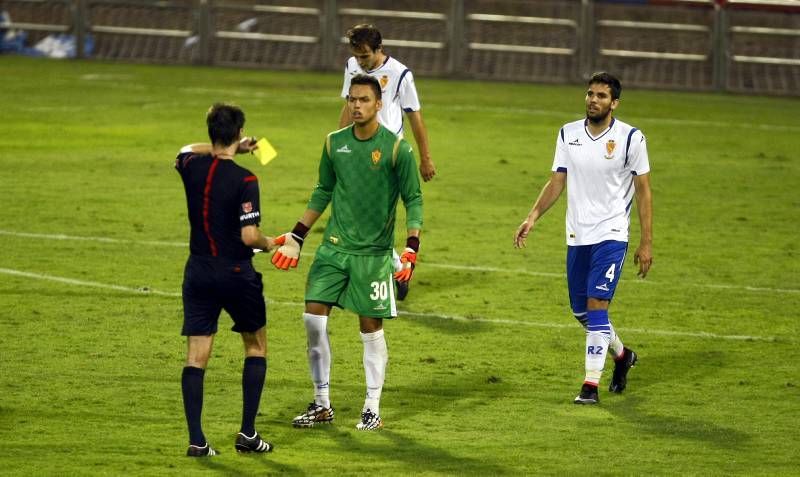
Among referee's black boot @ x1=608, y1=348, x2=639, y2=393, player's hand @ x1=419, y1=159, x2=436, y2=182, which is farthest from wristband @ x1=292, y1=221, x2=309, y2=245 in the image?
player's hand @ x1=419, y1=159, x2=436, y2=182

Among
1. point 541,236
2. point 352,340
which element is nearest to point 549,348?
point 352,340

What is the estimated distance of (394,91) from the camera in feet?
47.2

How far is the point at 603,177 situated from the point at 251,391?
10.4 feet

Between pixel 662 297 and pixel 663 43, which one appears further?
pixel 663 43

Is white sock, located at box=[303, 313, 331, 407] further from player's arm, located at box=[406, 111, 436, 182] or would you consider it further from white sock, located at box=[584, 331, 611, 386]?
player's arm, located at box=[406, 111, 436, 182]

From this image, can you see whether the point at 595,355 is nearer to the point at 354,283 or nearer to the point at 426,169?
the point at 354,283

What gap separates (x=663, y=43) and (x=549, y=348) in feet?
72.9

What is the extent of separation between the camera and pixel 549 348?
1280cm

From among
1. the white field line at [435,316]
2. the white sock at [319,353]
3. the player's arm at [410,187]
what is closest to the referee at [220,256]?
the white sock at [319,353]

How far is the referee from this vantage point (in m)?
8.98

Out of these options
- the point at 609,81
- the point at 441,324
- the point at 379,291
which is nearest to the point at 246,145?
the point at 379,291

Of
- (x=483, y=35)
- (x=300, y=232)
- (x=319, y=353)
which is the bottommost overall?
(x=319, y=353)

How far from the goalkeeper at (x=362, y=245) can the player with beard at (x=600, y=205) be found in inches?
51.4

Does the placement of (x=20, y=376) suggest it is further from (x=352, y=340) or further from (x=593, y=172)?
(x=593, y=172)
